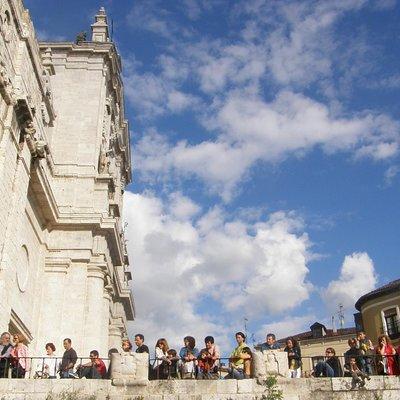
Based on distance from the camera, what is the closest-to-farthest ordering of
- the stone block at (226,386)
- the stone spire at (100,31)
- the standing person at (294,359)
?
the stone block at (226,386) → the standing person at (294,359) → the stone spire at (100,31)

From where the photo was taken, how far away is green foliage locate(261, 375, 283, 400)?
15414mm

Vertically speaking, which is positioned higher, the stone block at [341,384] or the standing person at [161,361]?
the standing person at [161,361]

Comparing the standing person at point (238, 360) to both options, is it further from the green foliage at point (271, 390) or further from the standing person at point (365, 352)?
the standing person at point (365, 352)

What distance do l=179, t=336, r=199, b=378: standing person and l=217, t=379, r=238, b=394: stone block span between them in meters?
0.76

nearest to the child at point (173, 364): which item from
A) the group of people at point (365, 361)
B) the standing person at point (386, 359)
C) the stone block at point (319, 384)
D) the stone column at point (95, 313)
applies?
the stone block at point (319, 384)

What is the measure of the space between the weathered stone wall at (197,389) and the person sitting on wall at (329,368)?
0.37m

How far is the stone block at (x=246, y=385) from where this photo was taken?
51.3 ft

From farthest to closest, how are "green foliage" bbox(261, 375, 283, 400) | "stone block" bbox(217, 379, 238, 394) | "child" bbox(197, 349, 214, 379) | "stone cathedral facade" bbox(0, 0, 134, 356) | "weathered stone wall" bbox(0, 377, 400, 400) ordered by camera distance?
"stone cathedral facade" bbox(0, 0, 134, 356), "child" bbox(197, 349, 214, 379), "stone block" bbox(217, 379, 238, 394), "green foliage" bbox(261, 375, 283, 400), "weathered stone wall" bbox(0, 377, 400, 400)

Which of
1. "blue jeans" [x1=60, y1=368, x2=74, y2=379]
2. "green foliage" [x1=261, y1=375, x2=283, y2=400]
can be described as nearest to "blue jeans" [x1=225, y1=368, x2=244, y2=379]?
"green foliage" [x1=261, y1=375, x2=283, y2=400]

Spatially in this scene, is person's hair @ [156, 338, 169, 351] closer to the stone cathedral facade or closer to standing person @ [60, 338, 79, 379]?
standing person @ [60, 338, 79, 379]

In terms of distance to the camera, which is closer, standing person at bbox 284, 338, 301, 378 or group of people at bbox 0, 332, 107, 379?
group of people at bbox 0, 332, 107, 379

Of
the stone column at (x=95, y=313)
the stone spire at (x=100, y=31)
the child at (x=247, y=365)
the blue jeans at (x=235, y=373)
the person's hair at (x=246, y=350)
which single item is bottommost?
the blue jeans at (x=235, y=373)

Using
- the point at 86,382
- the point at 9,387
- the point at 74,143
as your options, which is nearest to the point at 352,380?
the point at 86,382

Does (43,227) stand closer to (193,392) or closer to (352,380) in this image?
(193,392)
